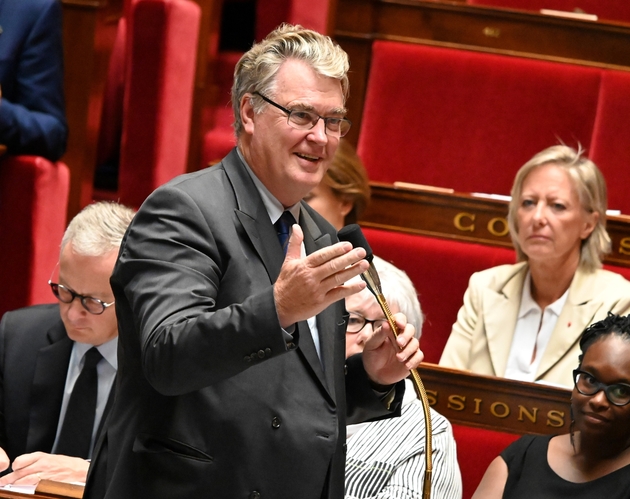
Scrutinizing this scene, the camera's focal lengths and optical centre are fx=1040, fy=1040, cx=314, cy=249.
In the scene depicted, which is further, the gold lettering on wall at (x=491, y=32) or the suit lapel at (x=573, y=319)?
the gold lettering on wall at (x=491, y=32)

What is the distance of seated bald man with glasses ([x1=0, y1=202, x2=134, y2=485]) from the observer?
892mm

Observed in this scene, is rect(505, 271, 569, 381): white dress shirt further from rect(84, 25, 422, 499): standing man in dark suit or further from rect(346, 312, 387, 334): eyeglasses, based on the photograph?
rect(84, 25, 422, 499): standing man in dark suit

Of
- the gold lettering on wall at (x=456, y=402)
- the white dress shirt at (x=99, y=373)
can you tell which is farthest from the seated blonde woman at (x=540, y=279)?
the white dress shirt at (x=99, y=373)

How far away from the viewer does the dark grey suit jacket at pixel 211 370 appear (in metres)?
0.50

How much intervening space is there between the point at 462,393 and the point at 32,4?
68 centimetres

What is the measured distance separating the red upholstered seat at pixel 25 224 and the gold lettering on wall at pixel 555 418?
60cm

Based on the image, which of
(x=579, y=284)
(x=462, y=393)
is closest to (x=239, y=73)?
(x=462, y=393)

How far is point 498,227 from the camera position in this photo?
50.1 inches

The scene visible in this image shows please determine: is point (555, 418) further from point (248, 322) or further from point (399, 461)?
point (248, 322)

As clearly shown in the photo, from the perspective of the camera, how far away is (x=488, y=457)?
99 cm

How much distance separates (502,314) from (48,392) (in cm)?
52

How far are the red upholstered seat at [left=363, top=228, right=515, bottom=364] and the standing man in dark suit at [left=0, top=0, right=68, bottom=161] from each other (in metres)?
0.39

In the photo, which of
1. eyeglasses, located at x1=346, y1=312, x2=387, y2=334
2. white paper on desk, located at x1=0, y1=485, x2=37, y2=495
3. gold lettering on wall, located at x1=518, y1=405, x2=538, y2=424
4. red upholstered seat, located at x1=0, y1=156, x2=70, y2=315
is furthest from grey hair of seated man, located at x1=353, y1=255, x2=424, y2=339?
red upholstered seat, located at x1=0, y1=156, x2=70, y2=315

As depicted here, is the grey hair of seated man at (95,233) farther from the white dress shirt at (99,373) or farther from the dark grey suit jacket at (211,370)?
the dark grey suit jacket at (211,370)
